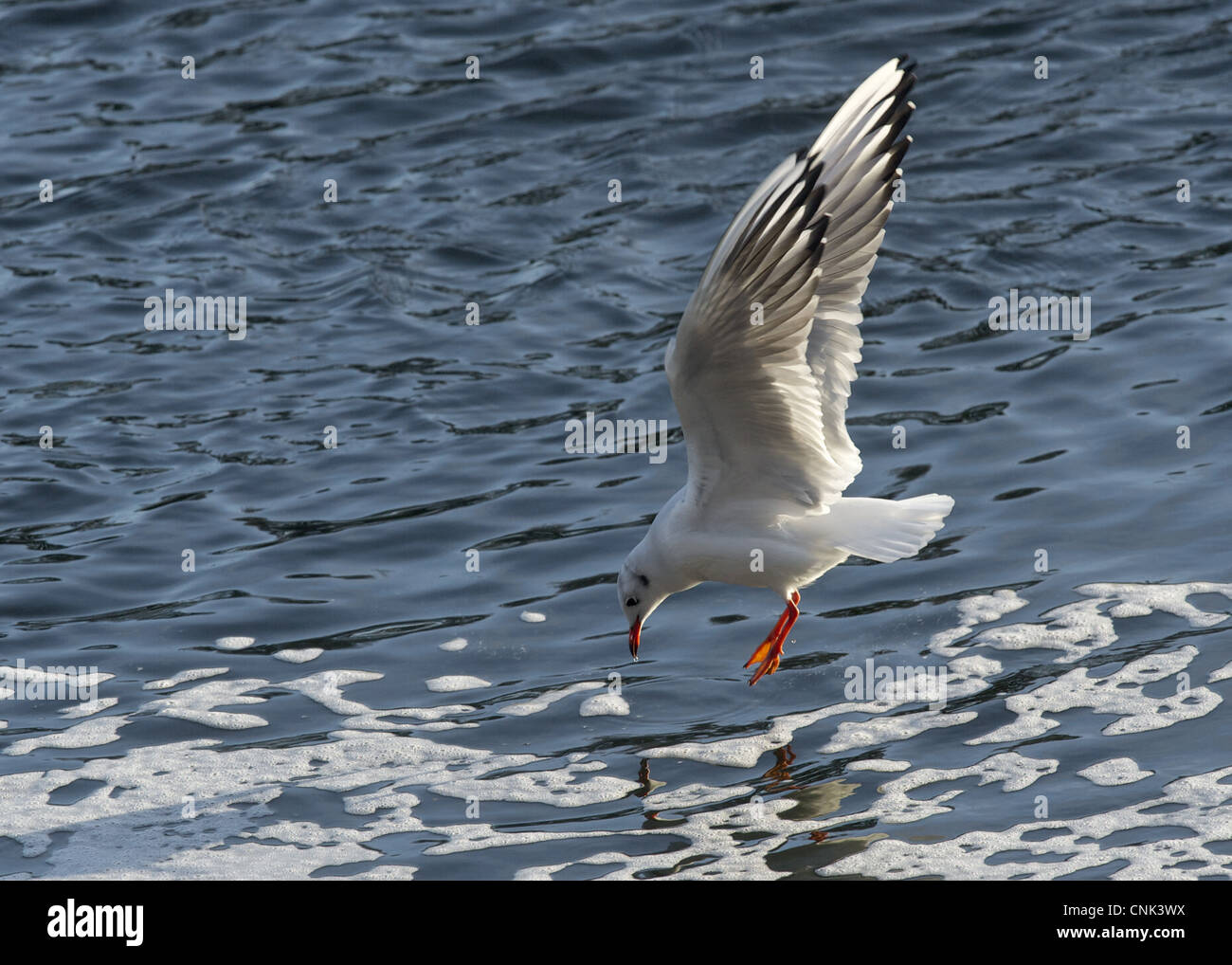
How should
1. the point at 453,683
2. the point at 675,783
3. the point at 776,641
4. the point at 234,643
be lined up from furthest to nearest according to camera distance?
1. the point at 234,643
2. the point at 453,683
3. the point at 776,641
4. the point at 675,783

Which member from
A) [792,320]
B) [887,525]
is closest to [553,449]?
[887,525]

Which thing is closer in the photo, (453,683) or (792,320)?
(792,320)

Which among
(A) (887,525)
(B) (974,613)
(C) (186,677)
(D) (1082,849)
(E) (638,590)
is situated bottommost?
(D) (1082,849)

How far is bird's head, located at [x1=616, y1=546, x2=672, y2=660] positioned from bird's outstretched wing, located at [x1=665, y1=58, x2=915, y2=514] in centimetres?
59

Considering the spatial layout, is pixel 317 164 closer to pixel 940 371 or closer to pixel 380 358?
pixel 380 358

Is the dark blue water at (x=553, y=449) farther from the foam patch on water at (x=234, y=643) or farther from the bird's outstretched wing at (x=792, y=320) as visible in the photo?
the bird's outstretched wing at (x=792, y=320)

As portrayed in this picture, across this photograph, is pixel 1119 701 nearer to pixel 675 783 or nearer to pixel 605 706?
pixel 675 783

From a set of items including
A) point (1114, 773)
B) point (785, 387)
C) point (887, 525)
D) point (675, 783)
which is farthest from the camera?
point (675, 783)

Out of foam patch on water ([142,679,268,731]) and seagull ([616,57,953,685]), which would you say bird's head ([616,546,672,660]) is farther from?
foam patch on water ([142,679,268,731])

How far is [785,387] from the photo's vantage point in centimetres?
725

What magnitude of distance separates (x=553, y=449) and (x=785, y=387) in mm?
4757

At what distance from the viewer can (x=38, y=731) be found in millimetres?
8672

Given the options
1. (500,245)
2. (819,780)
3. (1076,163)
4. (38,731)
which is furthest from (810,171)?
(1076,163)

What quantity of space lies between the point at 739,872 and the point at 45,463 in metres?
6.98
